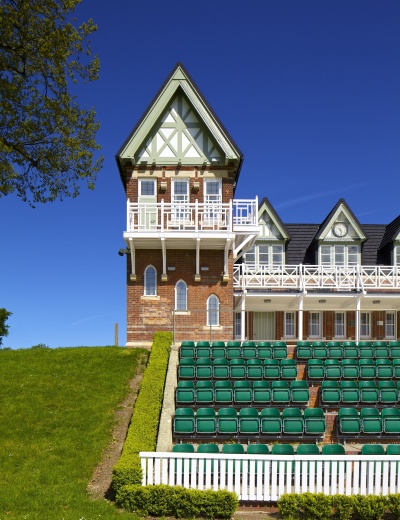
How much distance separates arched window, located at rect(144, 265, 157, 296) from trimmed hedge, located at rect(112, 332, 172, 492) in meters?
4.20

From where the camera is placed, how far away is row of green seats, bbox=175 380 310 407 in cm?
1953

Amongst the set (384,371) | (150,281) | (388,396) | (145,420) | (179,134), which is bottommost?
(145,420)

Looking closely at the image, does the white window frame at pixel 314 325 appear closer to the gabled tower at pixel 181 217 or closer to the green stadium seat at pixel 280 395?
the gabled tower at pixel 181 217

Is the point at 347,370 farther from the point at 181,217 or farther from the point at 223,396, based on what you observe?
the point at 181,217

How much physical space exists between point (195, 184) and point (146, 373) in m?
11.1

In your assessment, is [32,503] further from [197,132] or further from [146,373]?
[197,132]

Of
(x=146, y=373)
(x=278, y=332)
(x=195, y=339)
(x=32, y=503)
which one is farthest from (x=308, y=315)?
(x=32, y=503)

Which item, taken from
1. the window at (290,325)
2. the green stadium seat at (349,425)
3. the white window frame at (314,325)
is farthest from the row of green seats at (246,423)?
the white window frame at (314,325)

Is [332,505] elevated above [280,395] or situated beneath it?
situated beneath

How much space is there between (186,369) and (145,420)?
4226 mm

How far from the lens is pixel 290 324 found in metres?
Answer: 36.5

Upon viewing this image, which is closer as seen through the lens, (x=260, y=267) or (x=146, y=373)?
(x=146, y=373)

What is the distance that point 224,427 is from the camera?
58.1 ft

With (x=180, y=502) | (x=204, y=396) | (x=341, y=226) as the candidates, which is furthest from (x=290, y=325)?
(x=180, y=502)
